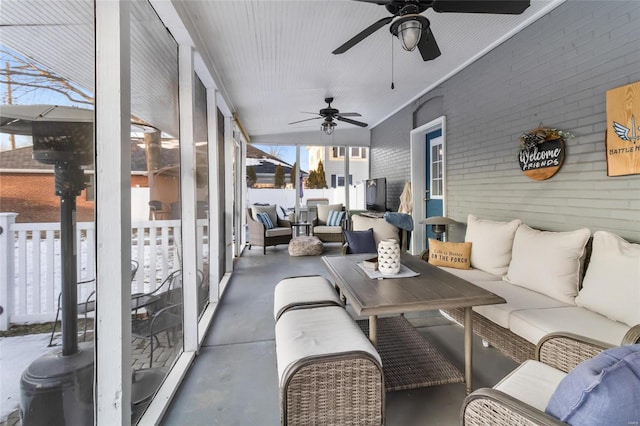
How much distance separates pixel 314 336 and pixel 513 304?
4.95 feet

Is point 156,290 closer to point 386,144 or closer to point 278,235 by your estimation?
point 278,235

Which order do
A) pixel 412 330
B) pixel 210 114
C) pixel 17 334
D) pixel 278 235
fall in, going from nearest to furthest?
pixel 17 334
pixel 412 330
pixel 210 114
pixel 278 235

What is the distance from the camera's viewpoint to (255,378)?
2020 millimetres

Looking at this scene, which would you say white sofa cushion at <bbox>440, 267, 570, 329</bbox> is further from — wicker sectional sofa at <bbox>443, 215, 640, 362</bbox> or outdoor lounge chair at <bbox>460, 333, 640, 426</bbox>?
outdoor lounge chair at <bbox>460, 333, 640, 426</bbox>

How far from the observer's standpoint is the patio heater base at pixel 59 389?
42.8 inches

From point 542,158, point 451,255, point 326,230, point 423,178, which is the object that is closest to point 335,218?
Result: point 326,230

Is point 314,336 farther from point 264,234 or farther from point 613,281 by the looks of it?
point 264,234

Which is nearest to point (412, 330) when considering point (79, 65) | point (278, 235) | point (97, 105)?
point (97, 105)

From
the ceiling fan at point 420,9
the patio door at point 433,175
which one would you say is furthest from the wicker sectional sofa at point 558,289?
the patio door at point 433,175

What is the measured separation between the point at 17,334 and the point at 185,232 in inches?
53.1

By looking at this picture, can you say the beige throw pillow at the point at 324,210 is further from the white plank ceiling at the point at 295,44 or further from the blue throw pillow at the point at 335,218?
the white plank ceiling at the point at 295,44

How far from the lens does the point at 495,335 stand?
215 cm

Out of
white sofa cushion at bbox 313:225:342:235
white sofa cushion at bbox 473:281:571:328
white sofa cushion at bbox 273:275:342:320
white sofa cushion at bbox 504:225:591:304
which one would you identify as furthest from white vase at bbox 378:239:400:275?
white sofa cushion at bbox 313:225:342:235

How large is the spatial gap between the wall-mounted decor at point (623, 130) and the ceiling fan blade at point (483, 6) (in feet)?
3.26
